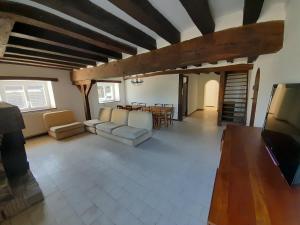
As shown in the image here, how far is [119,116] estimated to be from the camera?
451cm

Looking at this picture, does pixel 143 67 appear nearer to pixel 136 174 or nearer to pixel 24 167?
pixel 136 174

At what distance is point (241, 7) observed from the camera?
154 cm

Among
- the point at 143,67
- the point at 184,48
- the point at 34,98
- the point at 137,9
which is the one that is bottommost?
the point at 34,98

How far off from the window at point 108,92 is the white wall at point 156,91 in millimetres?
631

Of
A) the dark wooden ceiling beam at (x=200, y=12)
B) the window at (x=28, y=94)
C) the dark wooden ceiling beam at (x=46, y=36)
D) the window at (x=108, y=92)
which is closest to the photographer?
the dark wooden ceiling beam at (x=200, y=12)

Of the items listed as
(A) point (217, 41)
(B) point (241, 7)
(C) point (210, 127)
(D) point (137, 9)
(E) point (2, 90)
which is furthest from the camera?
(C) point (210, 127)

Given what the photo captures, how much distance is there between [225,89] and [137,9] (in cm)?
507

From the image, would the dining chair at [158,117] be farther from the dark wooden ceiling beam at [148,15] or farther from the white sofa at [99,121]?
the dark wooden ceiling beam at [148,15]

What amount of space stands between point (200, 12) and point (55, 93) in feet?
16.9

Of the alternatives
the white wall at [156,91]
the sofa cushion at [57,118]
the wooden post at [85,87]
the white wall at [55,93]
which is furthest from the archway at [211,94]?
the sofa cushion at [57,118]

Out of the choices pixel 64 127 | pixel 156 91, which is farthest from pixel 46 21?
pixel 156 91

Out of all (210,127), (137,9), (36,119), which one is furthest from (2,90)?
(210,127)

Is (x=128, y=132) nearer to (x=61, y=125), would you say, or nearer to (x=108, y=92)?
(x=61, y=125)

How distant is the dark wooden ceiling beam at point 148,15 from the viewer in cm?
123
